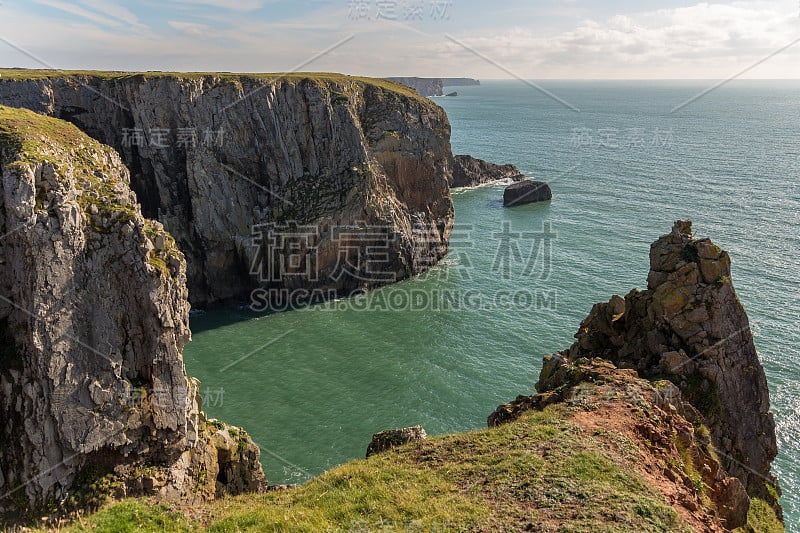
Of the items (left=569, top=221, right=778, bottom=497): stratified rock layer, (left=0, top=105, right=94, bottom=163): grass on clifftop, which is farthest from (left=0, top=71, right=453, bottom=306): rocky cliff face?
(left=569, top=221, right=778, bottom=497): stratified rock layer

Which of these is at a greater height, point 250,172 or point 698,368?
point 250,172

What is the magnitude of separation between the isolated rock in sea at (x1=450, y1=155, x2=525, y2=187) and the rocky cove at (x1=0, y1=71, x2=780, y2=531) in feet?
285

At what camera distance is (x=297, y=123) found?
62.8 meters

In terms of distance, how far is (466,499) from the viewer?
1606cm

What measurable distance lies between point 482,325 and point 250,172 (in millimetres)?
33088

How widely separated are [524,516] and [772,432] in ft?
54.4

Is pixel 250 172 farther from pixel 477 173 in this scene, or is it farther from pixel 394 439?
pixel 477 173

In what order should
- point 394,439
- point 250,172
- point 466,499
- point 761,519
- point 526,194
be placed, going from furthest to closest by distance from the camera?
1. point 526,194
2. point 250,172
3. point 394,439
4. point 761,519
5. point 466,499

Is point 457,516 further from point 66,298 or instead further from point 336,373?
point 336,373

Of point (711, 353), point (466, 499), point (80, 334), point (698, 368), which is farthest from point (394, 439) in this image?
point (711, 353)

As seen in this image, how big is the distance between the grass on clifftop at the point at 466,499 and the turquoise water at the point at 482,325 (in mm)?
14986

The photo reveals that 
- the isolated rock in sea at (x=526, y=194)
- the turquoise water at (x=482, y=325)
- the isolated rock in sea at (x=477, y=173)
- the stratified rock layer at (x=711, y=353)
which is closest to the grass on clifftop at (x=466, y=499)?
the stratified rock layer at (x=711, y=353)

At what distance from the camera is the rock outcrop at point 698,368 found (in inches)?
900

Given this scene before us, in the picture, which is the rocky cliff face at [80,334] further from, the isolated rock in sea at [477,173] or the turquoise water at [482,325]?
the isolated rock in sea at [477,173]
